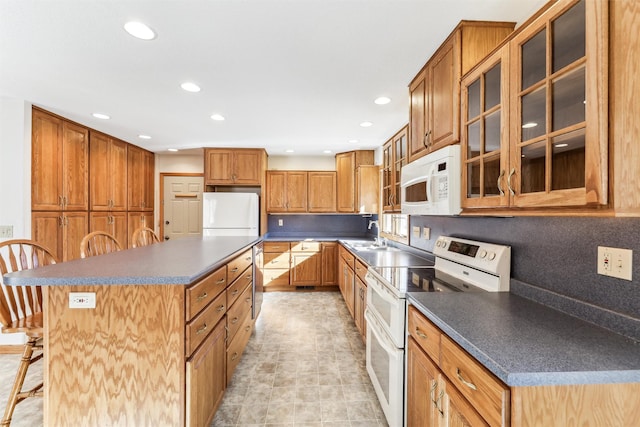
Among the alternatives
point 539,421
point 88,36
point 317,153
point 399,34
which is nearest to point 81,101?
point 88,36

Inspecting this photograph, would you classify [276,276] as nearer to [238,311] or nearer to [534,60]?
[238,311]

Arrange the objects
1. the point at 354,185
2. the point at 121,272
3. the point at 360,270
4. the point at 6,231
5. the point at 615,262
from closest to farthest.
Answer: the point at 615,262 → the point at 121,272 → the point at 6,231 → the point at 360,270 → the point at 354,185

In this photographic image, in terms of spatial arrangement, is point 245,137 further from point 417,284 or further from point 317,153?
point 417,284

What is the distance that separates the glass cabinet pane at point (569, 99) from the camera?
2.81 feet

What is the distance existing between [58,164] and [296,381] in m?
3.43

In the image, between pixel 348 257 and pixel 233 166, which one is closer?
pixel 348 257

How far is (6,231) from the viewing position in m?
2.60

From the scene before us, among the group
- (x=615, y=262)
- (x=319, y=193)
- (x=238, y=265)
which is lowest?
(x=238, y=265)

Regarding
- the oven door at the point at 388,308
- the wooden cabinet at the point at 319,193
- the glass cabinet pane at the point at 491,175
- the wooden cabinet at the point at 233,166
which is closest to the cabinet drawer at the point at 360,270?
the oven door at the point at 388,308

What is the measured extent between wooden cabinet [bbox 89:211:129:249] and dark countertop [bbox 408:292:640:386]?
4.15 metres

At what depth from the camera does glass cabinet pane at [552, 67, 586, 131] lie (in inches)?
33.7

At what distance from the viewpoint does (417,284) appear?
1630 millimetres

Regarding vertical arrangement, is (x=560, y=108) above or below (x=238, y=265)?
above

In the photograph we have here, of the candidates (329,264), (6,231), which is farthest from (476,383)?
(6,231)
